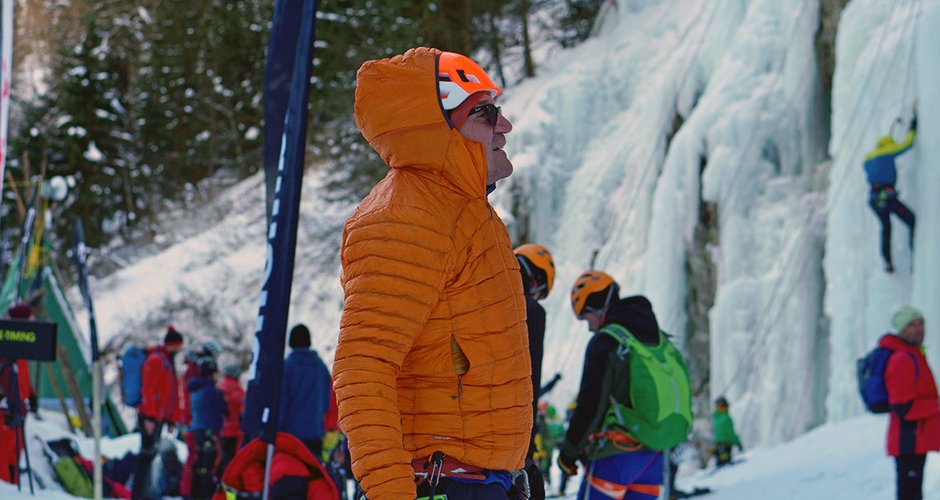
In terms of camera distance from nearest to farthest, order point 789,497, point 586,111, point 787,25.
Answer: point 789,497 < point 787,25 < point 586,111

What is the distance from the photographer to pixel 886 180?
11711 millimetres

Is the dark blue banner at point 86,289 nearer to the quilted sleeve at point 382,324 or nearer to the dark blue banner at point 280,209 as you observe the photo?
the dark blue banner at point 280,209

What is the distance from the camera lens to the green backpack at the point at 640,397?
5.04 meters

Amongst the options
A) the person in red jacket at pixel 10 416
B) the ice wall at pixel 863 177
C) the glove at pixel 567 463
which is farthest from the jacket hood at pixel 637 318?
the ice wall at pixel 863 177

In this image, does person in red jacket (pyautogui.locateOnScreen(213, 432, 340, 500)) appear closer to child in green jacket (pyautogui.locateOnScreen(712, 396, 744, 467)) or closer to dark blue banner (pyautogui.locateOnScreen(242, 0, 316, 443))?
dark blue banner (pyautogui.locateOnScreen(242, 0, 316, 443))

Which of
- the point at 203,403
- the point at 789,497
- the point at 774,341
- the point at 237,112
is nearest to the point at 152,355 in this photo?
the point at 203,403

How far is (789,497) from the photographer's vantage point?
898cm

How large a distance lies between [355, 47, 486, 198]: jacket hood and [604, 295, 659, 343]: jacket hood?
2735mm

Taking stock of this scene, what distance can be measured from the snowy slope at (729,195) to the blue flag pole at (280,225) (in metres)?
8.06

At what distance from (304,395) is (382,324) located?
16.2 feet

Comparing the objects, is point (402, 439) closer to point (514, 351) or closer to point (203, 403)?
point (514, 351)

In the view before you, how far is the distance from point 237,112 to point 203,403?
1028 inches

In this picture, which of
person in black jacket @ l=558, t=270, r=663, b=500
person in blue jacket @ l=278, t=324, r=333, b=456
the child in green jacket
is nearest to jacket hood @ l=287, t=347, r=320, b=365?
person in blue jacket @ l=278, t=324, r=333, b=456

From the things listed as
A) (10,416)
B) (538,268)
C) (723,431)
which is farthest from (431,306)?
(723,431)
